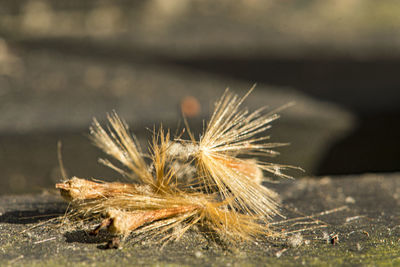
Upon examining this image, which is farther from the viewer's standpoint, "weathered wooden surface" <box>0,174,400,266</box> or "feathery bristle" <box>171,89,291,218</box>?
"feathery bristle" <box>171,89,291,218</box>

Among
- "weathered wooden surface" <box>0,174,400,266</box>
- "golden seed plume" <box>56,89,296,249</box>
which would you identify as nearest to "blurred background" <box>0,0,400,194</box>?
"weathered wooden surface" <box>0,174,400,266</box>

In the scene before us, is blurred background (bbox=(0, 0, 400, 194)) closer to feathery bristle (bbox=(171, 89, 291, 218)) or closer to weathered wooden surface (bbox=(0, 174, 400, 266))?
weathered wooden surface (bbox=(0, 174, 400, 266))

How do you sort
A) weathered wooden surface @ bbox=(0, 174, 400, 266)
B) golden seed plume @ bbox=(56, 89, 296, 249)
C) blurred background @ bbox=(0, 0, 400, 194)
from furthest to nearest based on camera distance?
blurred background @ bbox=(0, 0, 400, 194) < golden seed plume @ bbox=(56, 89, 296, 249) < weathered wooden surface @ bbox=(0, 174, 400, 266)

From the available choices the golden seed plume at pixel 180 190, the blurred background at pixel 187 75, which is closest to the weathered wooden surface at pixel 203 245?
the golden seed plume at pixel 180 190

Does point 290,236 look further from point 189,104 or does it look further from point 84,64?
point 84,64

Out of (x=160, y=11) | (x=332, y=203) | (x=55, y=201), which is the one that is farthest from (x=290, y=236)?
(x=160, y=11)

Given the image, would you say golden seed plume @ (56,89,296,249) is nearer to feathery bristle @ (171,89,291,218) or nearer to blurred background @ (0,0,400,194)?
feathery bristle @ (171,89,291,218)

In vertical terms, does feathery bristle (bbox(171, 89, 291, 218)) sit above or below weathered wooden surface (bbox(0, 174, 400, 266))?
above

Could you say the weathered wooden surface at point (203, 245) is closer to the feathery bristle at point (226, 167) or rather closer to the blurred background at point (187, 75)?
the feathery bristle at point (226, 167)

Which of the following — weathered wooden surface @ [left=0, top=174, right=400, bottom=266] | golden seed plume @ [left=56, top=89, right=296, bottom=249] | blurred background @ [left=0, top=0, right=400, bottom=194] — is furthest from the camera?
blurred background @ [left=0, top=0, right=400, bottom=194]
